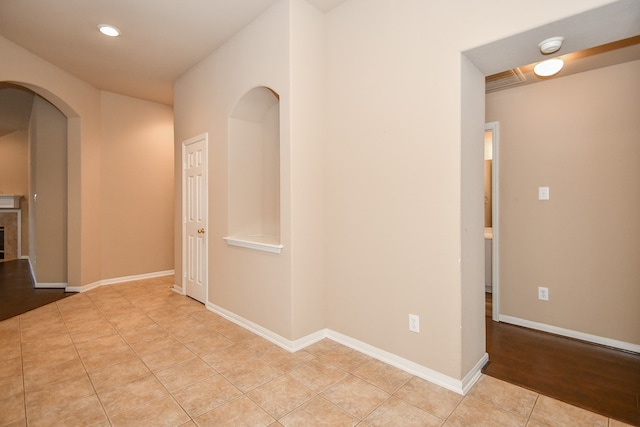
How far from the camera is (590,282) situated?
2791 millimetres

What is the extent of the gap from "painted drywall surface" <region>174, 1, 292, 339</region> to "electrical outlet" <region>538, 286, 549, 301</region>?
2424mm

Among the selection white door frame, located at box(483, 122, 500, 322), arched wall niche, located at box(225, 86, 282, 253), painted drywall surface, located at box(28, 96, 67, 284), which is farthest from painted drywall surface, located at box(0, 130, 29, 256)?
white door frame, located at box(483, 122, 500, 322)

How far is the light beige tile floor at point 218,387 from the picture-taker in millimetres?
1751

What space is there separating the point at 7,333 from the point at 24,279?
3.00 meters

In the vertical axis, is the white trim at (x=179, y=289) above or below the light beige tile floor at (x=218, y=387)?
above

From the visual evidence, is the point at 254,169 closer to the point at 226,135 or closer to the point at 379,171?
the point at 226,135

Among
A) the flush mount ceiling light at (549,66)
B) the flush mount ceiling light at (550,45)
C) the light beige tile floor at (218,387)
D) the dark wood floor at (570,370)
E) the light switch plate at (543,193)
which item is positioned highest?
the flush mount ceiling light at (549,66)

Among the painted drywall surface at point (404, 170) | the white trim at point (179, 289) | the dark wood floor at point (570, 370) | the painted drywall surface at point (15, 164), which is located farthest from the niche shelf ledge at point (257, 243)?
the painted drywall surface at point (15, 164)

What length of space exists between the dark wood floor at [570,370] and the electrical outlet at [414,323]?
608mm

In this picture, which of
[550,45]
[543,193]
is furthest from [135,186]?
[543,193]

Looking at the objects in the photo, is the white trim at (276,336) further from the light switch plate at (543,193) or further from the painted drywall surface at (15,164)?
the painted drywall surface at (15,164)

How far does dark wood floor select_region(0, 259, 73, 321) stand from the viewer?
367cm

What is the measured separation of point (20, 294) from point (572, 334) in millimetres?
6495

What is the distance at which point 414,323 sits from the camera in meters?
2.20
